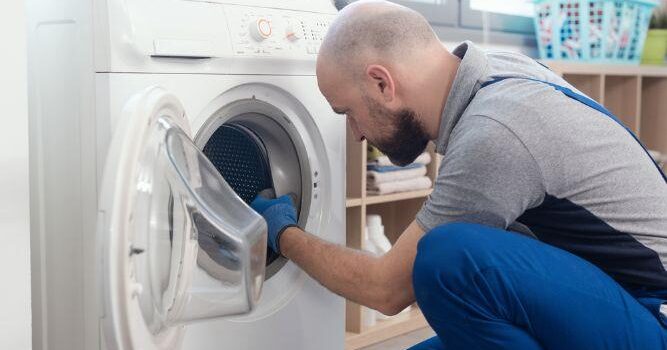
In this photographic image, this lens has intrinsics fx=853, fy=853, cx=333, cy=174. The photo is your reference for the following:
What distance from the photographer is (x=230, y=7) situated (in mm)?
1618

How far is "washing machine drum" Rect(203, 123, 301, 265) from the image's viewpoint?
1.80 metres

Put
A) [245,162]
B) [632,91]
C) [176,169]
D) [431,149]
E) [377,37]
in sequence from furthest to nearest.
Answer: [632,91] < [431,149] < [245,162] < [377,37] < [176,169]

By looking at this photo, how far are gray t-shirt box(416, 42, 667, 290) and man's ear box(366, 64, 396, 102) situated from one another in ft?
0.40

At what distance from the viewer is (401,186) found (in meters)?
2.54

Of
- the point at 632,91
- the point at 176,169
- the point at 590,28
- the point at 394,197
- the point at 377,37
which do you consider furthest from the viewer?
the point at 632,91

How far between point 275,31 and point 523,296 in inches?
27.9

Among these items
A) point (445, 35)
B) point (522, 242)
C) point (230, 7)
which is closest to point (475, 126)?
point (522, 242)

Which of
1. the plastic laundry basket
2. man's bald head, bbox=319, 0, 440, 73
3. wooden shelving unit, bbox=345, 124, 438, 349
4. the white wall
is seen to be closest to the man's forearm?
man's bald head, bbox=319, 0, 440, 73

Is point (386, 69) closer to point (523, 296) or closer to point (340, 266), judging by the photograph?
Answer: point (340, 266)

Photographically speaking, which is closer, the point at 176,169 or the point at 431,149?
the point at 176,169

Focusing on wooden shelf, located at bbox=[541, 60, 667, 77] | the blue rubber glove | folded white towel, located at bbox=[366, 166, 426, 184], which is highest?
wooden shelf, located at bbox=[541, 60, 667, 77]

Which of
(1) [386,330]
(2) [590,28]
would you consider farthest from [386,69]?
(2) [590,28]

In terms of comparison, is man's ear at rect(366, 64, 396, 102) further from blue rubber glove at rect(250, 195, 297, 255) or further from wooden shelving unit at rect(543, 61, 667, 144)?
wooden shelving unit at rect(543, 61, 667, 144)

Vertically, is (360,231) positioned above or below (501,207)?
below
